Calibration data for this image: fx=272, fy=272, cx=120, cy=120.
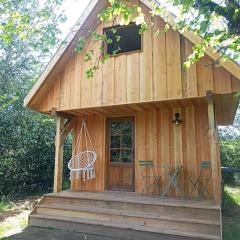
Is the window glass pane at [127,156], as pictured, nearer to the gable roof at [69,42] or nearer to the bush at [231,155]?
the gable roof at [69,42]

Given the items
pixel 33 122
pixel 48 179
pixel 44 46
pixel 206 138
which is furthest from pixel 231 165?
pixel 44 46

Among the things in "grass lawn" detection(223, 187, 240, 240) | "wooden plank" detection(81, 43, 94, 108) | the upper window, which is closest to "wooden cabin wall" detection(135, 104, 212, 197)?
"grass lawn" detection(223, 187, 240, 240)

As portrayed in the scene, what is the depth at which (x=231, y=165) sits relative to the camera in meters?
12.8

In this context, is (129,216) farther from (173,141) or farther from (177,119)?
(177,119)

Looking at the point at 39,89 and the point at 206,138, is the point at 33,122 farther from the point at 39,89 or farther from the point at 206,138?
the point at 206,138

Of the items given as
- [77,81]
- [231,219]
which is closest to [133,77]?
[77,81]

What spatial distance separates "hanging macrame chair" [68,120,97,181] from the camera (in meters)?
7.19

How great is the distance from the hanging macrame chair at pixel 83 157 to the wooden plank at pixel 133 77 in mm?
2080

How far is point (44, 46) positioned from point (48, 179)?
5.98m

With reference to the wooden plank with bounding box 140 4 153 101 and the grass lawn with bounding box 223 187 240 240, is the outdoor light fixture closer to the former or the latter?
the wooden plank with bounding box 140 4 153 101

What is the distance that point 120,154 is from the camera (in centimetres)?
724

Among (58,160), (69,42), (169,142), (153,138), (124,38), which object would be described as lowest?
(58,160)

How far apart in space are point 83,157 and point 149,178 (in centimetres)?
195

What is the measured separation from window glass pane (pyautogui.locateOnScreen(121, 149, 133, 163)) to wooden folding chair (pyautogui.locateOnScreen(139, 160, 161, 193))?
44cm
